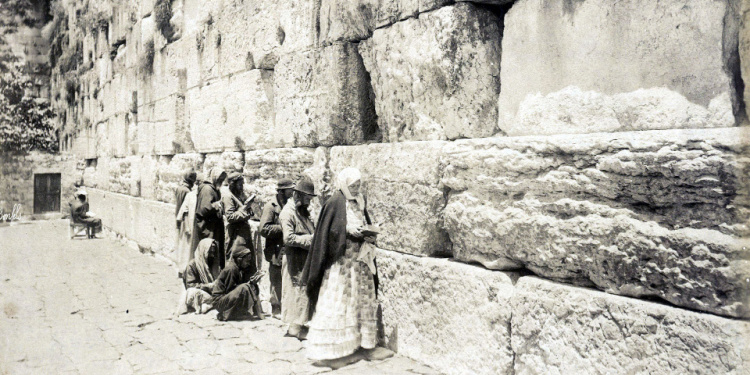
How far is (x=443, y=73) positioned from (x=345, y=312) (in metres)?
1.74

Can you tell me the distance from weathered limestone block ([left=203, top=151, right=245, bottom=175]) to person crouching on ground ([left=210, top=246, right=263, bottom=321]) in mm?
1520

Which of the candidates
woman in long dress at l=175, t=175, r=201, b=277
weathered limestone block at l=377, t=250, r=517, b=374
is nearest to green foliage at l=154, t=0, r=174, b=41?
woman in long dress at l=175, t=175, r=201, b=277

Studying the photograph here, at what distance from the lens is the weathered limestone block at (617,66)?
7.51ft

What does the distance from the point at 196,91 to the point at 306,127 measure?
3004 mm

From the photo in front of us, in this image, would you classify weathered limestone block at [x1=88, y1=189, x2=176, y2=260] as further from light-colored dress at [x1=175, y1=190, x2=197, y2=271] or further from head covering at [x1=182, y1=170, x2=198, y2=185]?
head covering at [x1=182, y1=170, x2=198, y2=185]

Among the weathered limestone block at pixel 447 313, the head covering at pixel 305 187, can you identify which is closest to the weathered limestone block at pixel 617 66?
the weathered limestone block at pixel 447 313

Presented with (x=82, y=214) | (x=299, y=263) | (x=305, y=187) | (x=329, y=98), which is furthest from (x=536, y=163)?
A: (x=82, y=214)

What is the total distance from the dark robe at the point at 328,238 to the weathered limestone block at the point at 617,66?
1.21 metres

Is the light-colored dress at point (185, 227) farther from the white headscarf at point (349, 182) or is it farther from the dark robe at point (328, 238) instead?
the white headscarf at point (349, 182)

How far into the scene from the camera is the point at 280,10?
5312mm

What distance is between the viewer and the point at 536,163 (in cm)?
283

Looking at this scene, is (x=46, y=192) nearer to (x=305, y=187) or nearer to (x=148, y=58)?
(x=148, y=58)

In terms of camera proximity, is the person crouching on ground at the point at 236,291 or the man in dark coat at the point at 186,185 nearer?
the person crouching on ground at the point at 236,291

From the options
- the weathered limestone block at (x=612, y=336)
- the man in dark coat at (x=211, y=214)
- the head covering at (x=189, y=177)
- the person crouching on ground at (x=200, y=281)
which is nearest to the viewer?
the weathered limestone block at (x=612, y=336)
